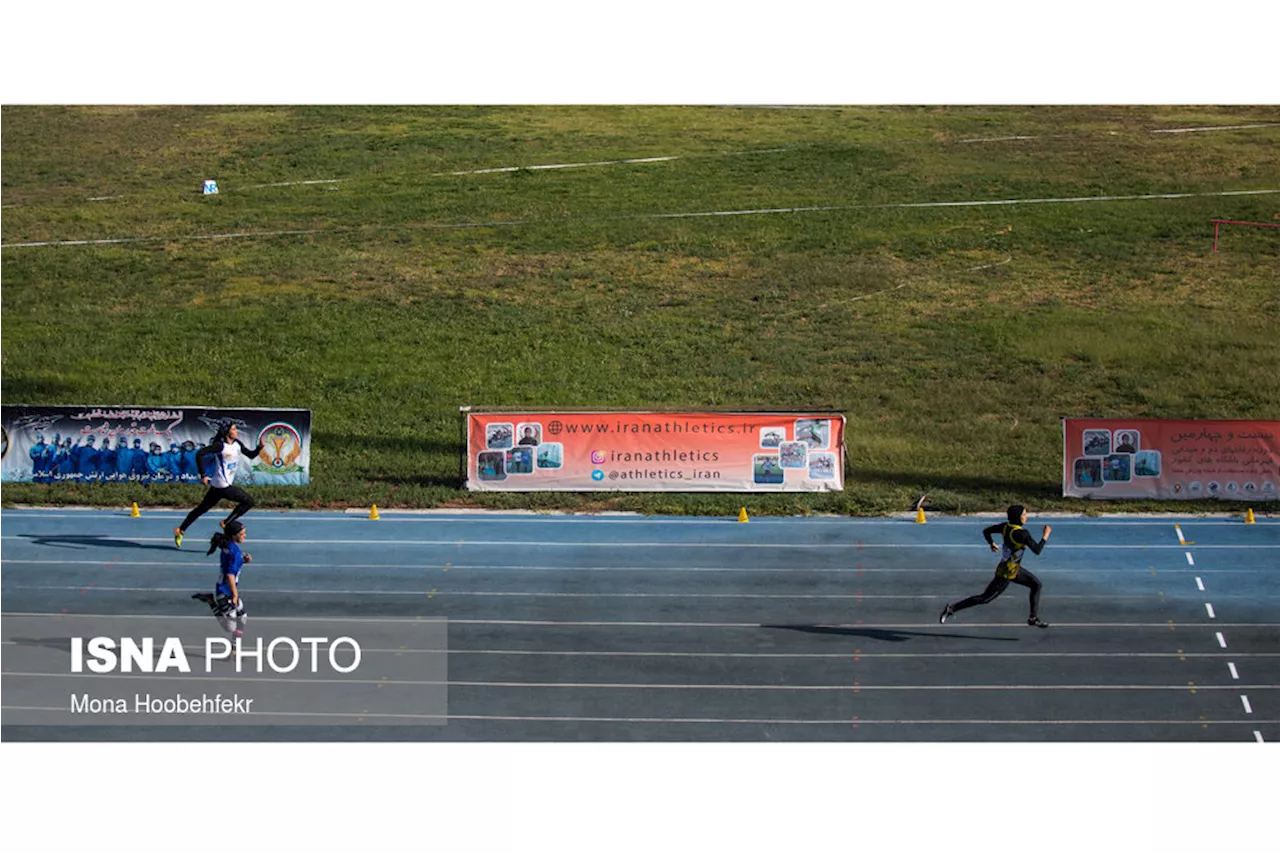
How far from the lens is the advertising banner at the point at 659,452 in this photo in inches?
924

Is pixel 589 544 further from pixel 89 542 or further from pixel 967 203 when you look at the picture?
pixel 967 203

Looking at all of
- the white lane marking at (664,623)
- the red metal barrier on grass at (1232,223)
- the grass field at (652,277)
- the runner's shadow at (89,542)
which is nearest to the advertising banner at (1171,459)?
the grass field at (652,277)

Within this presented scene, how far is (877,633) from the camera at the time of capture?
17766mm

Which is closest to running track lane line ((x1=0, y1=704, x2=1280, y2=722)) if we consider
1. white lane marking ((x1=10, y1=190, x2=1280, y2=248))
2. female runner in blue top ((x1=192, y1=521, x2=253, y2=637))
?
female runner in blue top ((x1=192, y1=521, x2=253, y2=637))

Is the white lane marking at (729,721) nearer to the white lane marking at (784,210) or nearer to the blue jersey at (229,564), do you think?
the blue jersey at (229,564)

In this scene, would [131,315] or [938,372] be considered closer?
[938,372]

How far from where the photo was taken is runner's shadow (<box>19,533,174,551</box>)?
2097 cm

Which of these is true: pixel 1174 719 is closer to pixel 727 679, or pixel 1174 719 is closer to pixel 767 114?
pixel 727 679

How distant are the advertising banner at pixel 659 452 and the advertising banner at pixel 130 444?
305cm

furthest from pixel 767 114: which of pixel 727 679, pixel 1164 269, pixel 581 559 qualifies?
pixel 727 679

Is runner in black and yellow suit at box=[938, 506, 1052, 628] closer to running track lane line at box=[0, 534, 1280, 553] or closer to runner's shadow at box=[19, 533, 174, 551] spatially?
running track lane line at box=[0, 534, 1280, 553]

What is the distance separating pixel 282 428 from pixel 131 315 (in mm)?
12333

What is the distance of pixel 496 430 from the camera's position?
2359 centimetres

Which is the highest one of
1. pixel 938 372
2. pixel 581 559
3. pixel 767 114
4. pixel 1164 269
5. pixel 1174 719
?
pixel 767 114
